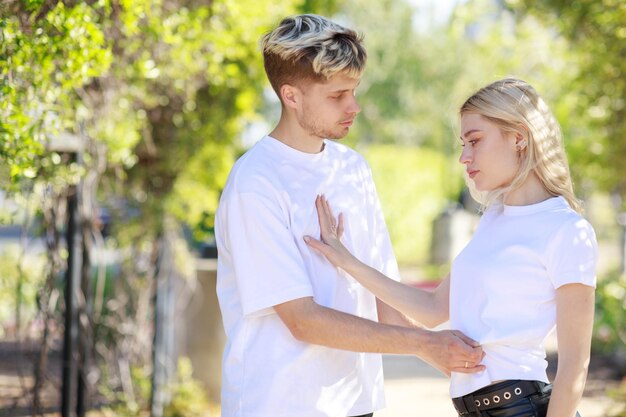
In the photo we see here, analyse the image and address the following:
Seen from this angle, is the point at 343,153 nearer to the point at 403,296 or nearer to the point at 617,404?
the point at 403,296

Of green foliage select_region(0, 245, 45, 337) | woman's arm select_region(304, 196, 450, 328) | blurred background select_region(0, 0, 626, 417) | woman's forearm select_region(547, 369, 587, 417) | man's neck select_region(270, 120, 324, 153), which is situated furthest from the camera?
green foliage select_region(0, 245, 45, 337)

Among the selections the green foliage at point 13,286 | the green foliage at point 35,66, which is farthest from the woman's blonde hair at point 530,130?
the green foliage at point 13,286

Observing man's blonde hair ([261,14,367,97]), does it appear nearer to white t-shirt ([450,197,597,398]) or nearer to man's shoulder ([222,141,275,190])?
man's shoulder ([222,141,275,190])

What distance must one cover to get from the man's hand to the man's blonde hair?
0.83 metres

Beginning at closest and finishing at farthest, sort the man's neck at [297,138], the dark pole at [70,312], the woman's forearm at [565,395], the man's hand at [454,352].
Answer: the woman's forearm at [565,395] → the man's hand at [454,352] → the man's neck at [297,138] → the dark pole at [70,312]

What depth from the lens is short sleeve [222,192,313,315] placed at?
277 cm

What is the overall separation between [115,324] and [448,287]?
438 cm

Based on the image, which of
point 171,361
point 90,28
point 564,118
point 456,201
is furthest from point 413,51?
point 90,28

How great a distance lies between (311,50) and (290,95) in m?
0.17

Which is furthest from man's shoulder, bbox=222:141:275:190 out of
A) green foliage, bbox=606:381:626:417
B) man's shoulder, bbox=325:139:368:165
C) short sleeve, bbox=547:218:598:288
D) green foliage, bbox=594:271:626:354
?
green foliage, bbox=594:271:626:354

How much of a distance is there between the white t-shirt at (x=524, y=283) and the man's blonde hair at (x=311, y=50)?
681 mm

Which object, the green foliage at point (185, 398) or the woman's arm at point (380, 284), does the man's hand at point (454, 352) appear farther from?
the green foliage at point (185, 398)

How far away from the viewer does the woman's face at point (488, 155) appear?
2826 millimetres

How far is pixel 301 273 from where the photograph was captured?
2.81 m
